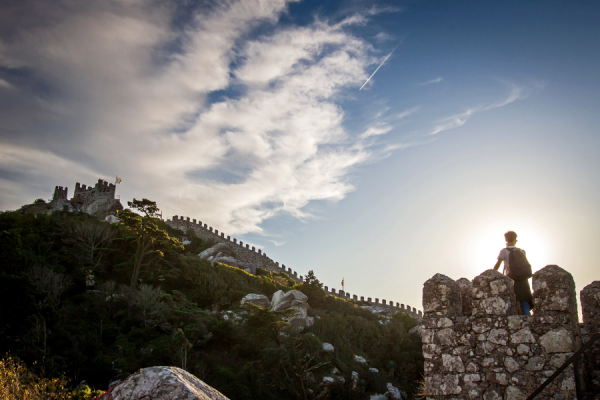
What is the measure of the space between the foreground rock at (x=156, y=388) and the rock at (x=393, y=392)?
54.7ft

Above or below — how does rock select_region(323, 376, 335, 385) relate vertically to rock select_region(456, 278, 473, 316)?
below

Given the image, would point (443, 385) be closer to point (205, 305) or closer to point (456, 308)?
point (456, 308)

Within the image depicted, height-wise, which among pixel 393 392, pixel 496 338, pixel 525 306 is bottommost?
pixel 393 392

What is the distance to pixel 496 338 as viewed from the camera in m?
4.38

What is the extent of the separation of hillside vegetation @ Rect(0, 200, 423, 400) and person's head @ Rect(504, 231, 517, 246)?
36.3 ft

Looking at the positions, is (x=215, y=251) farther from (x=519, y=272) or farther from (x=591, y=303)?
(x=591, y=303)

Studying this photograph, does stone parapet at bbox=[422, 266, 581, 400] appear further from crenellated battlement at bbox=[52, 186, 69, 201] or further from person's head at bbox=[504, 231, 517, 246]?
crenellated battlement at bbox=[52, 186, 69, 201]

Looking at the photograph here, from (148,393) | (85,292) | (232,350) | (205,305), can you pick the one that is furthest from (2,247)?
(148,393)

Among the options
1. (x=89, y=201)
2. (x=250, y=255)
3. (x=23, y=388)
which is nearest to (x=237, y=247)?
(x=250, y=255)

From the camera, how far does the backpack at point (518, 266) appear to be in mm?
4910

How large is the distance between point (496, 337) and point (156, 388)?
12.8 ft

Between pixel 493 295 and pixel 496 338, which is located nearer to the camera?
pixel 496 338

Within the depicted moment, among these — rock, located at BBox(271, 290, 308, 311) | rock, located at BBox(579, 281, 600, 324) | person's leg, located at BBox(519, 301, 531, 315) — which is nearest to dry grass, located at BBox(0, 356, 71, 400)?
person's leg, located at BBox(519, 301, 531, 315)

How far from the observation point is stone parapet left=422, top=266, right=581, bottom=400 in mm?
4016
